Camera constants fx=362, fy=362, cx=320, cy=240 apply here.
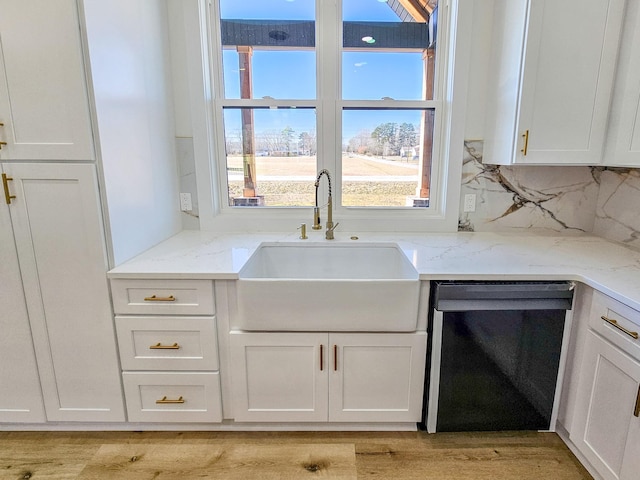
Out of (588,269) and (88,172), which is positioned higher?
(88,172)

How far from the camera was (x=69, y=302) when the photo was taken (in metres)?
1.56

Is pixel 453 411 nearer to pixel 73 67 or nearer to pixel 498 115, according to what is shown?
pixel 498 115

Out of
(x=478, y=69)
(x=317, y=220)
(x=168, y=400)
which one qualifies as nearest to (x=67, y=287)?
(x=168, y=400)

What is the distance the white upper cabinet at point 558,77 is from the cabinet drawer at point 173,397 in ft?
5.99

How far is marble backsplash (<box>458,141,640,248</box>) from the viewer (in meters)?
2.10


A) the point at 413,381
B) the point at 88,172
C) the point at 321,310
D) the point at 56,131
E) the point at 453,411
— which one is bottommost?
the point at 453,411

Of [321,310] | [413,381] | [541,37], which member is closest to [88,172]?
[321,310]

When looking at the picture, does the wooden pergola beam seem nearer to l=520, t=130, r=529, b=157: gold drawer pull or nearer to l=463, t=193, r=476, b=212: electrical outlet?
l=520, t=130, r=529, b=157: gold drawer pull

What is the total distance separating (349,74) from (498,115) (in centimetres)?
85

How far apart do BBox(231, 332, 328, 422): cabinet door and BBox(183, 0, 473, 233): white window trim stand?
32.6 inches

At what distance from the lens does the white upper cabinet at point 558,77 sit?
1.63m

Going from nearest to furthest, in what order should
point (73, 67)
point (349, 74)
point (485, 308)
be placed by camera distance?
point (73, 67) → point (485, 308) → point (349, 74)

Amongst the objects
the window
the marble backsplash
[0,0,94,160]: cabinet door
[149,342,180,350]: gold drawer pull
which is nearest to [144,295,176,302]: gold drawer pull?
[149,342,180,350]: gold drawer pull

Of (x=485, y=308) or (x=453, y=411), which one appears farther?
(x=453, y=411)
